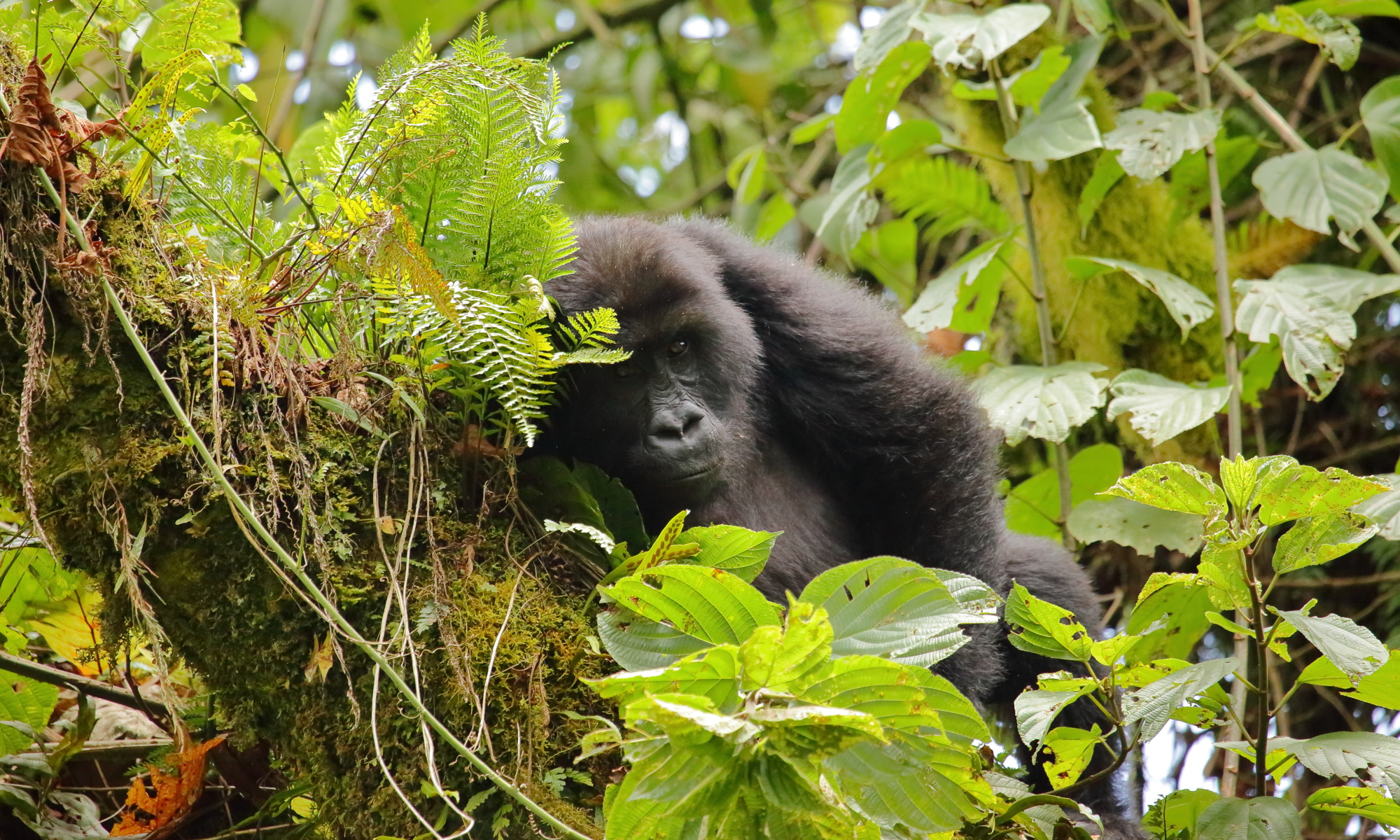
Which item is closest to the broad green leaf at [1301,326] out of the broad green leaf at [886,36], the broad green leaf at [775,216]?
the broad green leaf at [886,36]

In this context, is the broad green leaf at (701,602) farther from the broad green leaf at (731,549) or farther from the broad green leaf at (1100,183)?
the broad green leaf at (1100,183)

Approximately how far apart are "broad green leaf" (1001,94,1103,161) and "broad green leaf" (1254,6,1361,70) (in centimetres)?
59

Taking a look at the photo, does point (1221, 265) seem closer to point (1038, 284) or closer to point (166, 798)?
point (1038, 284)

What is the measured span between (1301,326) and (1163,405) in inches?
18.2

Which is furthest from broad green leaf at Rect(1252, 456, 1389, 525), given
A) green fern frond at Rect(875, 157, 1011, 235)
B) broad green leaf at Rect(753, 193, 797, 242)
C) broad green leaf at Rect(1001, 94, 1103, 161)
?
broad green leaf at Rect(753, 193, 797, 242)

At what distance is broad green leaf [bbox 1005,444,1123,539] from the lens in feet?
12.1

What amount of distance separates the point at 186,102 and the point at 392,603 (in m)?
1.32

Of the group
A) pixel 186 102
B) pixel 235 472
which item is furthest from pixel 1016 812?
pixel 186 102

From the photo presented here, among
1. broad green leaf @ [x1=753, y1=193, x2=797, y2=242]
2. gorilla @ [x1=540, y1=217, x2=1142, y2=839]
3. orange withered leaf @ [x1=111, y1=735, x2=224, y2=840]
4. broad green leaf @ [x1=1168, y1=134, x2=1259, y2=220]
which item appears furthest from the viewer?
broad green leaf @ [x1=753, y1=193, x2=797, y2=242]

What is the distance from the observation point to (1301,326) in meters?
3.27

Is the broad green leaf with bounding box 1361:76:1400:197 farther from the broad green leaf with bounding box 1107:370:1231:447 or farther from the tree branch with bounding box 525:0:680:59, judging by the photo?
the tree branch with bounding box 525:0:680:59

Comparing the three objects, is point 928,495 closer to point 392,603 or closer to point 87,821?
point 392,603

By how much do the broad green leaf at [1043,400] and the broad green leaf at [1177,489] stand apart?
1.26 m

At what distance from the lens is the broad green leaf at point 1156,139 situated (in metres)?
3.45
